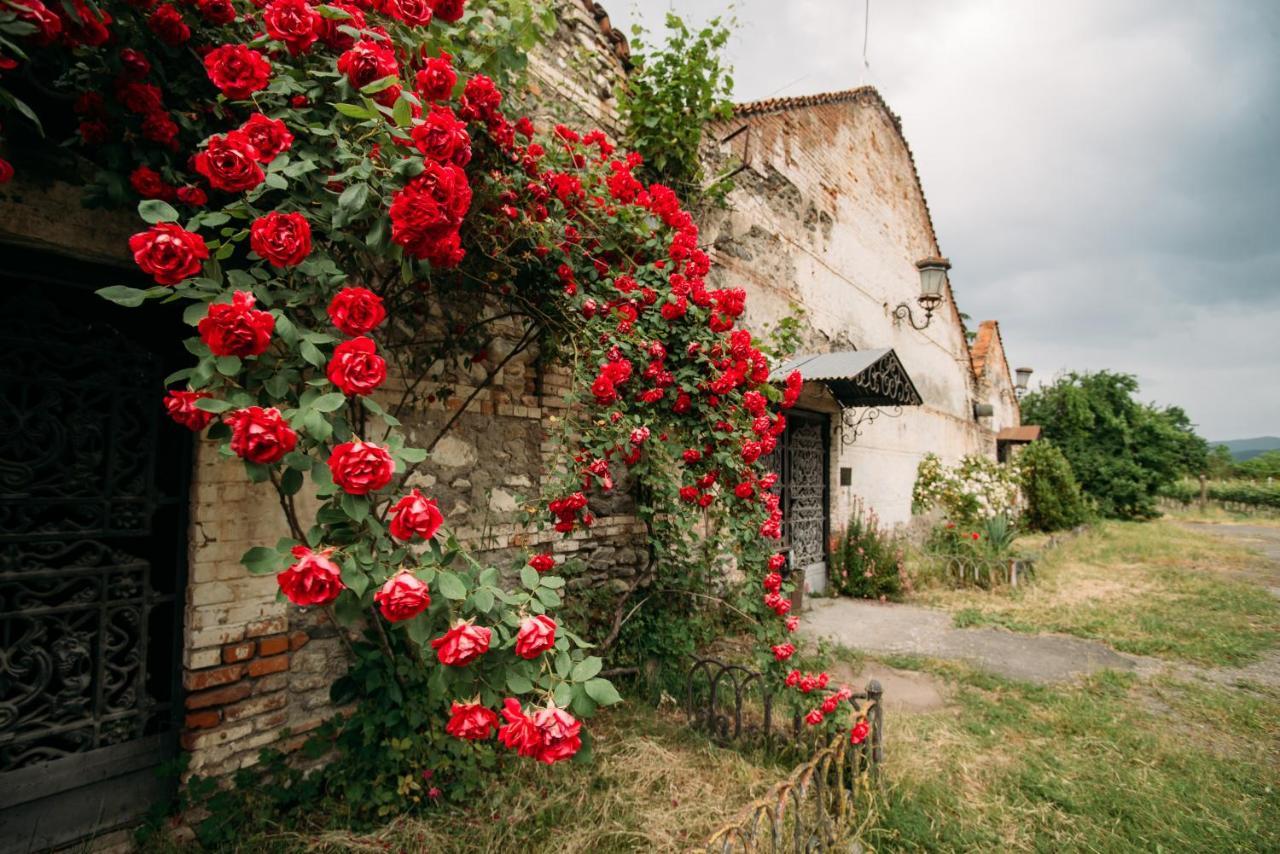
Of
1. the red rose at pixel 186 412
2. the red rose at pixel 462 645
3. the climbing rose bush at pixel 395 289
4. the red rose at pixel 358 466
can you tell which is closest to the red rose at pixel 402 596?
the climbing rose bush at pixel 395 289

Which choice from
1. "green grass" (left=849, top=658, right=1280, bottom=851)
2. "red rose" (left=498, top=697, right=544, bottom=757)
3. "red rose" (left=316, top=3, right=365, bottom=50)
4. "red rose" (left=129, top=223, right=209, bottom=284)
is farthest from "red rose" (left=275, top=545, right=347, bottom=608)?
"green grass" (left=849, top=658, right=1280, bottom=851)

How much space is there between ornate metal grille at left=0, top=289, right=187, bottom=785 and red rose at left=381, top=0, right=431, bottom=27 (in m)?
1.71

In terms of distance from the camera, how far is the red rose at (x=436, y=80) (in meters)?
1.80

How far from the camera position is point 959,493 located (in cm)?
920

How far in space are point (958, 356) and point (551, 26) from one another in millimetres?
12248

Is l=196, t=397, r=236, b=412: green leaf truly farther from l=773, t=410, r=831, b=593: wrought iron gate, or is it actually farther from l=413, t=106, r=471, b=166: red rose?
l=773, t=410, r=831, b=593: wrought iron gate

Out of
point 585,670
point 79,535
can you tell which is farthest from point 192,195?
point 585,670

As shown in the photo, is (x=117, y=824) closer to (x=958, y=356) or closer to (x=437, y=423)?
(x=437, y=423)

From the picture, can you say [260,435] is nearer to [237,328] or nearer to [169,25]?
[237,328]

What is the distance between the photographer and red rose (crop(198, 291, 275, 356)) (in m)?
1.28

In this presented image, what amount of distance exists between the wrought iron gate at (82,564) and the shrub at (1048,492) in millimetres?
15269

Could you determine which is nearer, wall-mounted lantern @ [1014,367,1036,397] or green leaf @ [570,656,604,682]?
green leaf @ [570,656,604,682]

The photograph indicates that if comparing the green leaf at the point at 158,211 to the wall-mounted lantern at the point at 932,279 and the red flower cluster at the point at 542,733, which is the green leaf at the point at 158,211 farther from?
the wall-mounted lantern at the point at 932,279

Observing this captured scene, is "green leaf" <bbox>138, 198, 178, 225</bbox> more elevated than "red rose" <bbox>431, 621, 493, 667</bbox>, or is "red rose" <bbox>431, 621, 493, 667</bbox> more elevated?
"green leaf" <bbox>138, 198, 178, 225</bbox>
